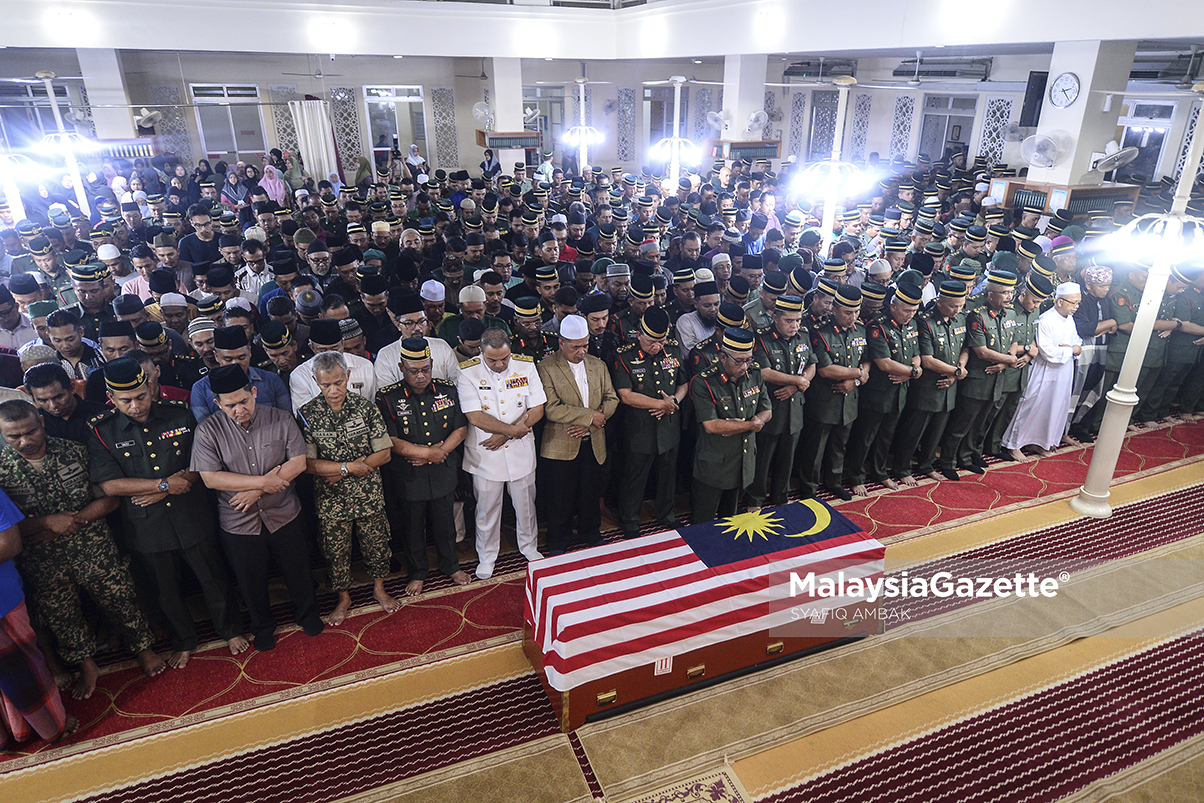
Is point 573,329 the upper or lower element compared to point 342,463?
upper

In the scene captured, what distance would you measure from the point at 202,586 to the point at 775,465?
3715mm

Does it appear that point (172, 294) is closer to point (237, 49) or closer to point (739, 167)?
point (237, 49)

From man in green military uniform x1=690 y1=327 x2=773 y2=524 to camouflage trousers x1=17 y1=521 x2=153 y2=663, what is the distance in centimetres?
313

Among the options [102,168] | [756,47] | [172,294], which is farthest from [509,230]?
[102,168]

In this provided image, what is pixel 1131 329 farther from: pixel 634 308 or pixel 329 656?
pixel 329 656

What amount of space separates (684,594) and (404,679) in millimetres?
1471

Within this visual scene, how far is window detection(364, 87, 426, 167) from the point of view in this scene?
16.7m

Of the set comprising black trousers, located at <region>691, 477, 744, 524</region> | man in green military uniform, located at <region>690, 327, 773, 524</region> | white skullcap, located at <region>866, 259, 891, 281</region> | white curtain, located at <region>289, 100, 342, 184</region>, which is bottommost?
black trousers, located at <region>691, 477, 744, 524</region>

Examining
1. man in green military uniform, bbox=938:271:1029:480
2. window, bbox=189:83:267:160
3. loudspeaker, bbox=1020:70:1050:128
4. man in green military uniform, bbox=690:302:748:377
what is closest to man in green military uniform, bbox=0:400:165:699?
man in green military uniform, bbox=690:302:748:377

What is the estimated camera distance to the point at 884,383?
4.98m

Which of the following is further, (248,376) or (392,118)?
(392,118)

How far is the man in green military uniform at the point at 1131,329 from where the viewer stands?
5691mm

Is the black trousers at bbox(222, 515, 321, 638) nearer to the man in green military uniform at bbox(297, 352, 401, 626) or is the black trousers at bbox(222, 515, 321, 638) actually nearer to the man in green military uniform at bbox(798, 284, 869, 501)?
the man in green military uniform at bbox(297, 352, 401, 626)

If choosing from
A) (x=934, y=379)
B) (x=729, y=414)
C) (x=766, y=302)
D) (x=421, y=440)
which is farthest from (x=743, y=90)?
(x=421, y=440)
